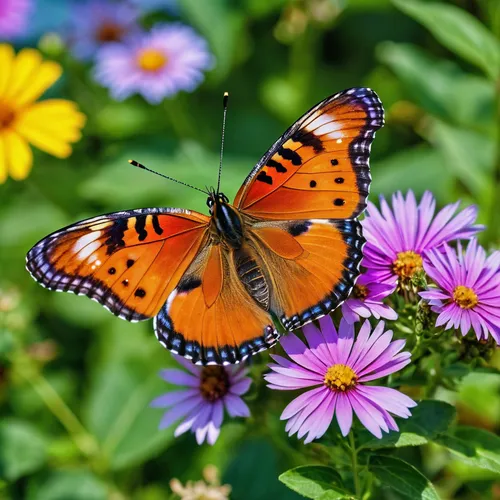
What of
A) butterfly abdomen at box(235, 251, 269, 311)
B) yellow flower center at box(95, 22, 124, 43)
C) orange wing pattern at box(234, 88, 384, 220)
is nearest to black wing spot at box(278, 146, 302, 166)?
orange wing pattern at box(234, 88, 384, 220)

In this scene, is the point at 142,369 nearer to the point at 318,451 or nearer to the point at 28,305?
the point at 28,305

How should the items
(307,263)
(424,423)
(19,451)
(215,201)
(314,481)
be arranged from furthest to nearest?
1. (19,451)
2. (215,201)
3. (307,263)
4. (424,423)
5. (314,481)

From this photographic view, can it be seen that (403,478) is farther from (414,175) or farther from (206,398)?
(414,175)

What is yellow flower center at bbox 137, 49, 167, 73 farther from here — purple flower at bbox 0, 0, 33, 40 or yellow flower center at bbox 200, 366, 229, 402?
yellow flower center at bbox 200, 366, 229, 402

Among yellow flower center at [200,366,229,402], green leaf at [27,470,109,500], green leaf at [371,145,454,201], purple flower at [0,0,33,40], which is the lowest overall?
green leaf at [27,470,109,500]

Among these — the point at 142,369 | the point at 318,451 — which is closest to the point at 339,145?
the point at 318,451

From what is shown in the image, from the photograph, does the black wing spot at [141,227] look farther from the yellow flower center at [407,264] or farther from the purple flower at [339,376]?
the yellow flower center at [407,264]

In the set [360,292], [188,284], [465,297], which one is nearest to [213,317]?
[188,284]
